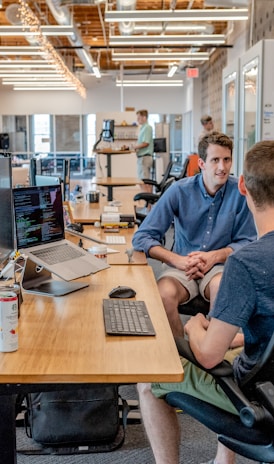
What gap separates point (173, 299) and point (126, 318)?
0.89 meters

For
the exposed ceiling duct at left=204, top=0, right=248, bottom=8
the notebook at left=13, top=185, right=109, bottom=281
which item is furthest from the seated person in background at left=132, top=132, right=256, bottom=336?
the exposed ceiling duct at left=204, top=0, right=248, bottom=8

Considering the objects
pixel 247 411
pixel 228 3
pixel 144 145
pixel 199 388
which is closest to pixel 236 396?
pixel 247 411

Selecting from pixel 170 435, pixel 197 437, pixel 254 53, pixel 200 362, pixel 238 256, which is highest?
pixel 254 53

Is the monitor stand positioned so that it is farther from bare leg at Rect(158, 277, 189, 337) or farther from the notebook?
bare leg at Rect(158, 277, 189, 337)

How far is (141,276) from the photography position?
2.50 metres

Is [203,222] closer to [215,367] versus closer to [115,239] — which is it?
[115,239]

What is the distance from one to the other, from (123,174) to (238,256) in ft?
32.6

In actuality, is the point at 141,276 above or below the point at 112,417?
above

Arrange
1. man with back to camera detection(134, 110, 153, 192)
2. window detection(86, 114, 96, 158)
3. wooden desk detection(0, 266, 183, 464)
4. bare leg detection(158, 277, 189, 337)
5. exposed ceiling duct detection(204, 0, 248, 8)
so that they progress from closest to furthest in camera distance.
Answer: wooden desk detection(0, 266, 183, 464) → bare leg detection(158, 277, 189, 337) → exposed ceiling duct detection(204, 0, 248, 8) → man with back to camera detection(134, 110, 153, 192) → window detection(86, 114, 96, 158)

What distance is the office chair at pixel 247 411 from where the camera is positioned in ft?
4.91

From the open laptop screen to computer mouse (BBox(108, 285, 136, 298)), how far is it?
0.39m

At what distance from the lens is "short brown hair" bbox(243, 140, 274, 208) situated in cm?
163

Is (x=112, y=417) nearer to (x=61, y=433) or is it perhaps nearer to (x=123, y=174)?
(x=61, y=433)

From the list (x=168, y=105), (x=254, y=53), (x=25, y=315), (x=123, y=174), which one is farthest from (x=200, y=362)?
(x=168, y=105)
